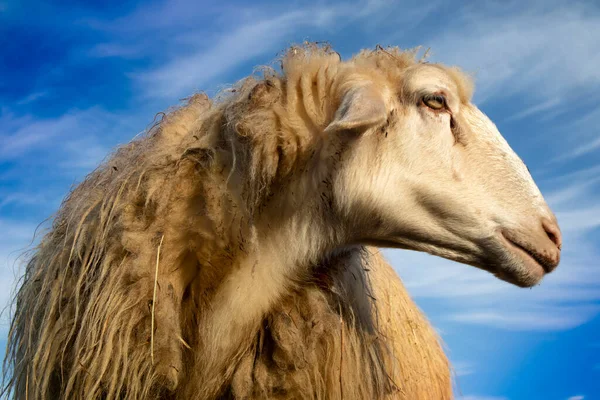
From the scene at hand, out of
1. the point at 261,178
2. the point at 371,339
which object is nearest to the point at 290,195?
the point at 261,178

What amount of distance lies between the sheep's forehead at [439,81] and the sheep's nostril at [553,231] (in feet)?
2.61

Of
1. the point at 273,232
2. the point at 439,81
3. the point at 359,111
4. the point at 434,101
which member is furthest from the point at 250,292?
the point at 439,81

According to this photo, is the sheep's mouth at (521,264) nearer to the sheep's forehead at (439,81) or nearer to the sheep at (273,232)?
the sheep at (273,232)

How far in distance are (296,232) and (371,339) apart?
35.1 inches

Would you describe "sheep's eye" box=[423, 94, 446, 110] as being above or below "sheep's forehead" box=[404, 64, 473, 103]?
below

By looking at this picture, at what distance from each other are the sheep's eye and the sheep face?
2cm

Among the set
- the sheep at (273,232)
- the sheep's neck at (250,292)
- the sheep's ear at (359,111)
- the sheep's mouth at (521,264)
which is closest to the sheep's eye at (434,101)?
the sheep at (273,232)

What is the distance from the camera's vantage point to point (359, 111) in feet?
11.5

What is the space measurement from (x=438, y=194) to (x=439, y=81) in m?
0.65

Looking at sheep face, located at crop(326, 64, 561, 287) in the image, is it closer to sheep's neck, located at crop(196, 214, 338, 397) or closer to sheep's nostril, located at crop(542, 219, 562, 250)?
sheep's nostril, located at crop(542, 219, 562, 250)

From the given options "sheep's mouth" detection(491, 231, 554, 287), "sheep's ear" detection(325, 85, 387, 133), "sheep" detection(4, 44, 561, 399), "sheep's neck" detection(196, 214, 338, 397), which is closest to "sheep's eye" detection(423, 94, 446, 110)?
"sheep" detection(4, 44, 561, 399)

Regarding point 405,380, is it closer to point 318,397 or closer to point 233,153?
point 318,397

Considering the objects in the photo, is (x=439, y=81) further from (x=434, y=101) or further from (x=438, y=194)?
(x=438, y=194)

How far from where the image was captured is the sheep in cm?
366
